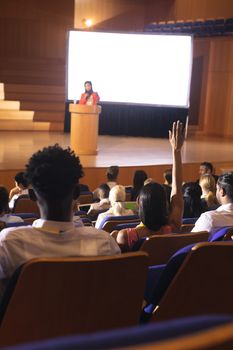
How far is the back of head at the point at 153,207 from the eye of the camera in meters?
2.41

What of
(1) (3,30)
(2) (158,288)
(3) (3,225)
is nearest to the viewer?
(2) (158,288)

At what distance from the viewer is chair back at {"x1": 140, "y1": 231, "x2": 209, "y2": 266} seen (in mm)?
2094

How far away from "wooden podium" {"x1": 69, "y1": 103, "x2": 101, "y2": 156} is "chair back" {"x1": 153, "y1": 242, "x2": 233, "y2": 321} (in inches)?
250

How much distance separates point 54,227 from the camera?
1.77 metres

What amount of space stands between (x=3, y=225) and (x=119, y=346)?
2161 millimetres

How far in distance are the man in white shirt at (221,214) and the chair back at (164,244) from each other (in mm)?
534

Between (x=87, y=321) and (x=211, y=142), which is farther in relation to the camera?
(x=211, y=142)

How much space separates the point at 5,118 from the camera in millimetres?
11695

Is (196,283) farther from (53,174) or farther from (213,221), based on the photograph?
(213,221)

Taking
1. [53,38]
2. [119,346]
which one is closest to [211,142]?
[53,38]

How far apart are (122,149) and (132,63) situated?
2.55 m

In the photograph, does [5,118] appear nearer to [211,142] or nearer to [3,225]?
[211,142]

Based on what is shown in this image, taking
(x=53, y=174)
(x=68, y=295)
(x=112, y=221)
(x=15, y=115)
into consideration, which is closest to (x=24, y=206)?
(x=112, y=221)

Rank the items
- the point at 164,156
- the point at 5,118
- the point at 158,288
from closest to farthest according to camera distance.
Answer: the point at 158,288 → the point at 164,156 → the point at 5,118
